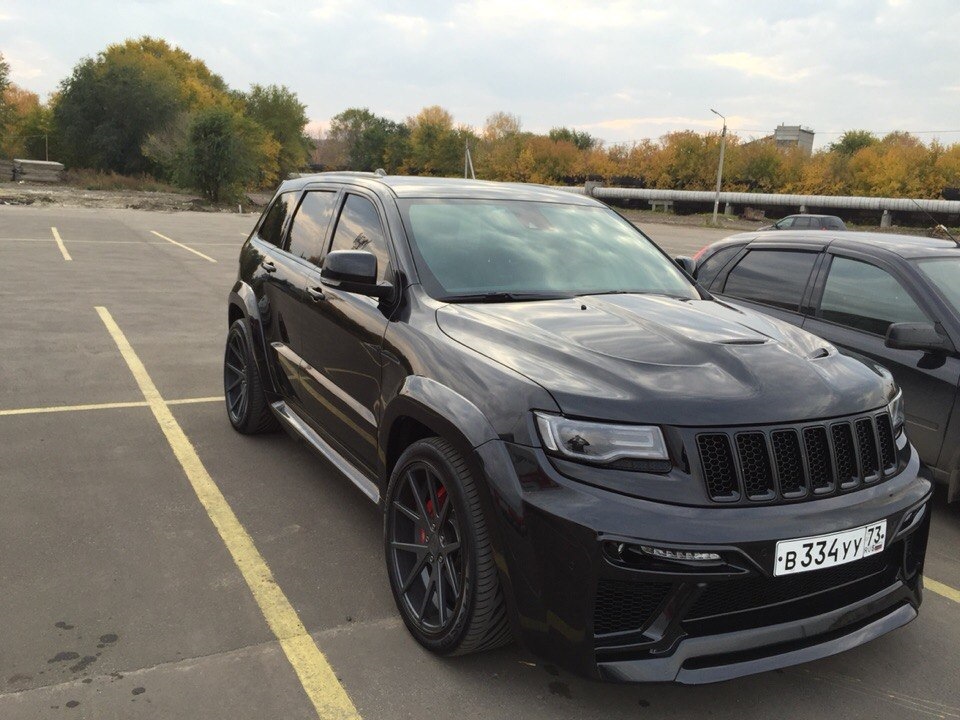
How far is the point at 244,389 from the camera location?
18.0ft

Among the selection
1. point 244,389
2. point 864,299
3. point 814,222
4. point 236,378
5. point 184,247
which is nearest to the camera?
point 864,299

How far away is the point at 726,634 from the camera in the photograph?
98.1 inches

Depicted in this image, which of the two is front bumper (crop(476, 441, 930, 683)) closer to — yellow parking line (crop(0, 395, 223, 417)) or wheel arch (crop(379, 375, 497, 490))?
wheel arch (crop(379, 375, 497, 490))

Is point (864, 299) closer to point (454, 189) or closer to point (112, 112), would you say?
point (454, 189)

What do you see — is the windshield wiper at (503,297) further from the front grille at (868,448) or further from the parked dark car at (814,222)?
the parked dark car at (814,222)

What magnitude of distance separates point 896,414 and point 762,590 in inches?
41.3

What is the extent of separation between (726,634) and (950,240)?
440 cm

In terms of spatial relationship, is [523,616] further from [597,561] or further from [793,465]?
[793,465]

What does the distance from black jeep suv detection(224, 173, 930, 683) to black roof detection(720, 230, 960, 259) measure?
212 cm

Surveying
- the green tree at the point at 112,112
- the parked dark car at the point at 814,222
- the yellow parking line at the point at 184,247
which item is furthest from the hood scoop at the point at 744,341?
the green tree at the point at 112,112

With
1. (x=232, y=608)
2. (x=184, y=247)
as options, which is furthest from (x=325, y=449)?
(x=184, y=247)

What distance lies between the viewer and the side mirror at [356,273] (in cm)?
346

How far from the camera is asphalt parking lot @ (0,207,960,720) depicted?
278 centimetres

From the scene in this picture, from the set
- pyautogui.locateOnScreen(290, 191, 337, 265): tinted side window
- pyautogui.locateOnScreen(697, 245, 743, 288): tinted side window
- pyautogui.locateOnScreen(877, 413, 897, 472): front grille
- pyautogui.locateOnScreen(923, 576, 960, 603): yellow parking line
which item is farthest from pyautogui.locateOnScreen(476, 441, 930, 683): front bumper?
pyautogui.locateOnScreen(697, 245, 743, 288): tinted side window
